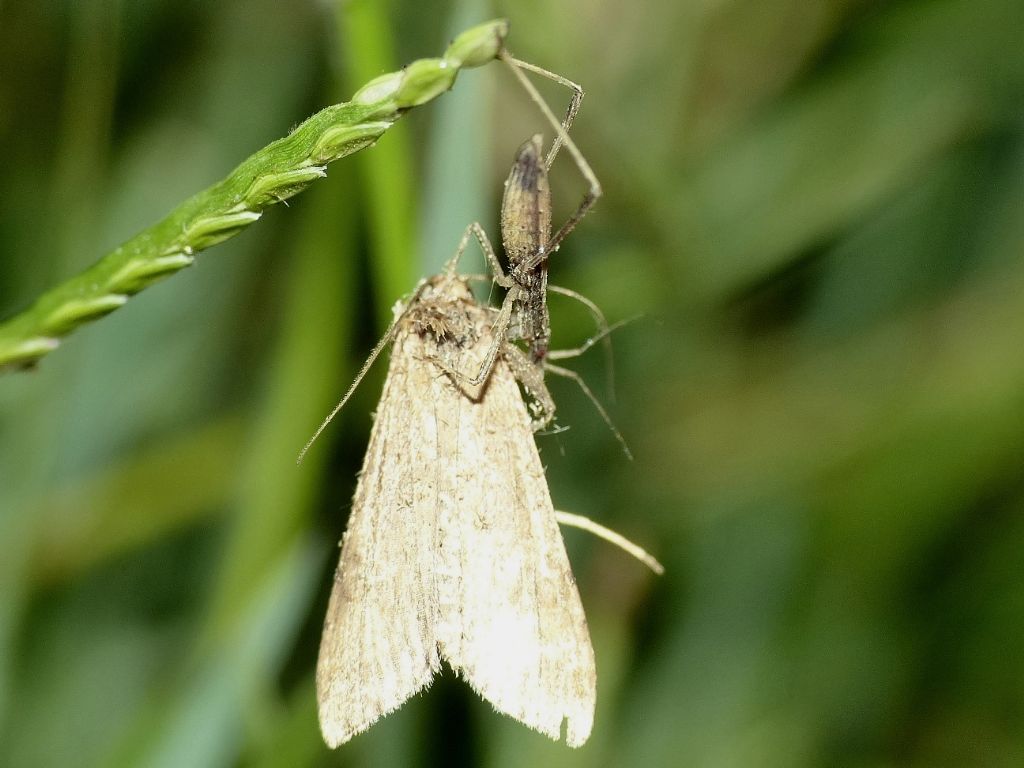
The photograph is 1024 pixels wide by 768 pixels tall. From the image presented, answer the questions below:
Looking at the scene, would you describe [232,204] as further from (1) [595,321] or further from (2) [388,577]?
(1) [595,321]

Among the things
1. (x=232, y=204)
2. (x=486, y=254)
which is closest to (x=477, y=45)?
(x=232, y=204)

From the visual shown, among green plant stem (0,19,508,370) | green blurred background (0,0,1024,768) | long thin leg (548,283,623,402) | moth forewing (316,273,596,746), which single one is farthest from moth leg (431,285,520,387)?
green plant stem (0,19,508,370)

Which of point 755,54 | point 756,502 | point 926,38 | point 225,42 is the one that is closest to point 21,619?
point 225,42

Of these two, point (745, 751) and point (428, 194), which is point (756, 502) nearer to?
point (745, 751)

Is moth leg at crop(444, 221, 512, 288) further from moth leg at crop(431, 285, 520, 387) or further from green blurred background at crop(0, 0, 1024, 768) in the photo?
green blurred background at crop(0, 0, 1024, 768)

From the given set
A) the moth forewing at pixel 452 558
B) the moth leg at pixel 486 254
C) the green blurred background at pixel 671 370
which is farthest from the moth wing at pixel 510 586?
the green blurred background at pixel 671 370

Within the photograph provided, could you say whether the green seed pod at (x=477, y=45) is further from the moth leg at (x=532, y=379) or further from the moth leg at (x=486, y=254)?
the moth leg at (x=532, y=379)
